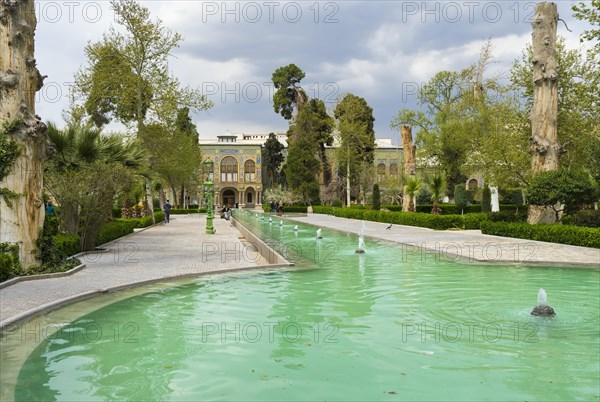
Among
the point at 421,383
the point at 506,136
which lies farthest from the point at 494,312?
the point at 506,136

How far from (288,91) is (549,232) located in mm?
40086

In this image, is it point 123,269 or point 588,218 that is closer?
point 123,269

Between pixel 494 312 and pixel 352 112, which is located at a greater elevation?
pixel 352 112

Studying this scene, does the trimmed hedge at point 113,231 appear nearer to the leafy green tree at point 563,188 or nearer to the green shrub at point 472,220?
the leafy green tree at point 563,188

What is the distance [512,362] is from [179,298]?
4.80 m

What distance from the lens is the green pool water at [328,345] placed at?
4.08 meters

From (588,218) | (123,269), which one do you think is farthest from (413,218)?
(123,269)

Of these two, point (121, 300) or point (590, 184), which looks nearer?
point (121, 300)

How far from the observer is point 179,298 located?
7727 mm

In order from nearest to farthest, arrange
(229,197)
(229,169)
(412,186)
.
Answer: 1. (412,186)
2. (229,169)
3. (229,197)

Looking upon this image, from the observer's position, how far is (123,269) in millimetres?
10359

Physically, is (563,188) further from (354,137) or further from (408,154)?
(354,137)

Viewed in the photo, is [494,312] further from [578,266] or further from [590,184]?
[590,184]

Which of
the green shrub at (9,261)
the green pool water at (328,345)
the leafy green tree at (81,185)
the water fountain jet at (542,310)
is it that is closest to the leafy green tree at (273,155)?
the leafy green tree at (81,185)
